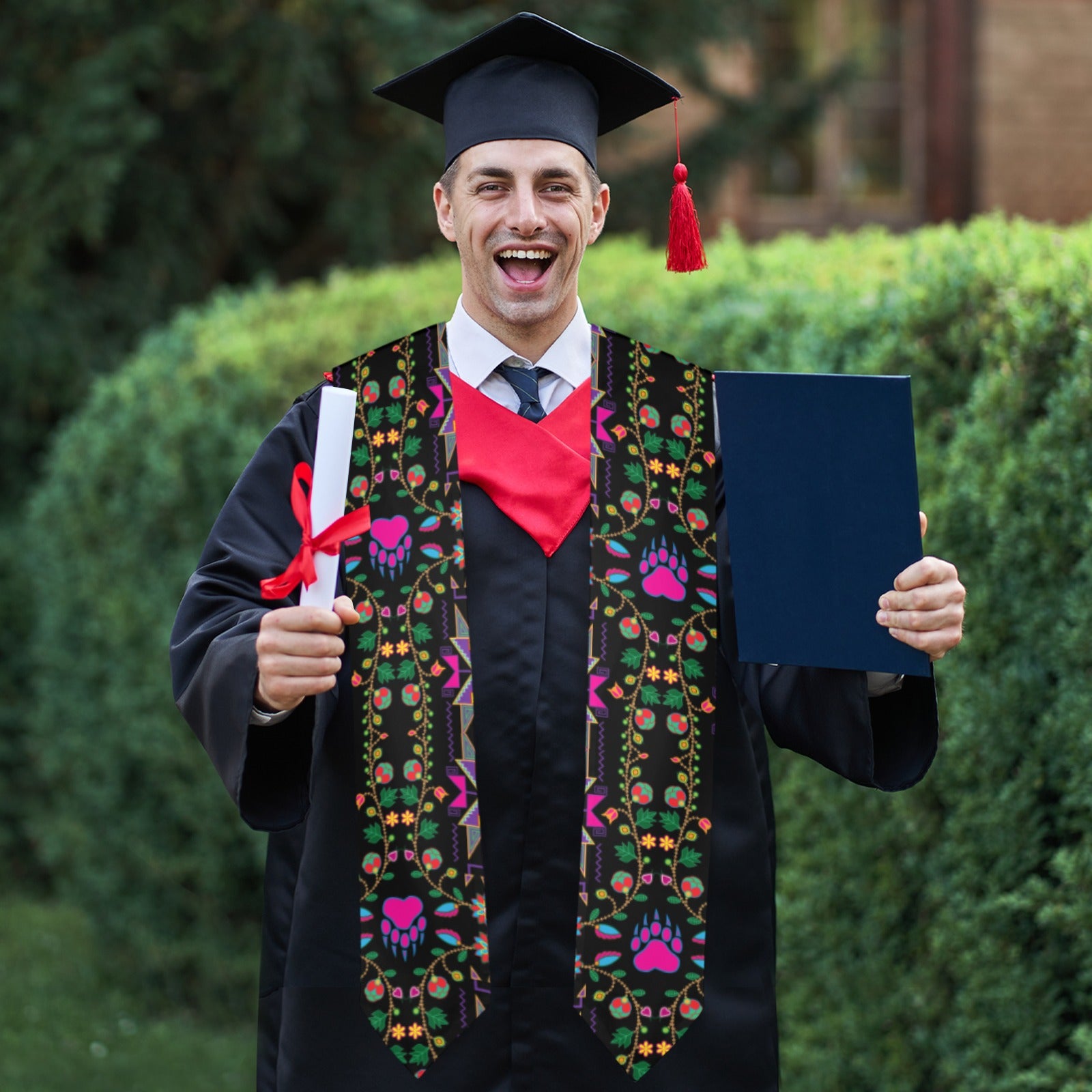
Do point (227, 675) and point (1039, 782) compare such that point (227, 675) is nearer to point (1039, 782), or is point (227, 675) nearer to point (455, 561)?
point (455, 561)

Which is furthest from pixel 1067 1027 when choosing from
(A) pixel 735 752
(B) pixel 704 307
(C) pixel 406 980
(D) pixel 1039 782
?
(B) pixel 704 307

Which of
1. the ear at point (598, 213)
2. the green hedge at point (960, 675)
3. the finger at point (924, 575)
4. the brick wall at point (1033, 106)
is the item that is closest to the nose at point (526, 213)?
the ear at point (598, 213)

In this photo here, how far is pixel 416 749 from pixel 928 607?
0.80 m

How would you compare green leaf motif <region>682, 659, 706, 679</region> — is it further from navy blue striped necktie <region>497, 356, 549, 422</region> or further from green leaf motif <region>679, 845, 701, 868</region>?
navy blue striped necktie <region>497, 356, 549, 422</region>

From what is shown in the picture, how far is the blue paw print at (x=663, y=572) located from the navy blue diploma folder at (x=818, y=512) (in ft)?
0.60

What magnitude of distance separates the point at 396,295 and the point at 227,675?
4.02 m

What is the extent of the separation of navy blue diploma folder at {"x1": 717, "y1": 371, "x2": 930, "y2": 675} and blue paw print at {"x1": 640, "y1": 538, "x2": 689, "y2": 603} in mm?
184

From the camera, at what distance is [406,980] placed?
228 cm

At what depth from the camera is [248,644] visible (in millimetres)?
2123

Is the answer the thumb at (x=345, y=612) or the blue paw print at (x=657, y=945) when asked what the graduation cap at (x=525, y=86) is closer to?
the thumb at (x=345, y=612)

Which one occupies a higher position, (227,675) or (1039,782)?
(227,675)

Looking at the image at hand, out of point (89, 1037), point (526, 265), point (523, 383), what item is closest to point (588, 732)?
point (523, 383)

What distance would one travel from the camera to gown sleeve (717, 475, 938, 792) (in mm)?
2266

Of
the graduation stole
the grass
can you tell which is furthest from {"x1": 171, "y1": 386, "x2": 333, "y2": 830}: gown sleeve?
the grass
